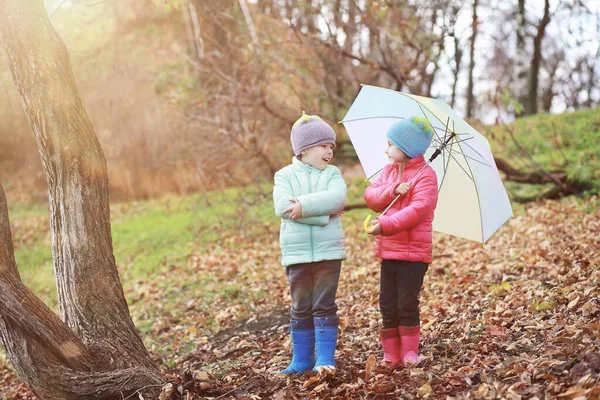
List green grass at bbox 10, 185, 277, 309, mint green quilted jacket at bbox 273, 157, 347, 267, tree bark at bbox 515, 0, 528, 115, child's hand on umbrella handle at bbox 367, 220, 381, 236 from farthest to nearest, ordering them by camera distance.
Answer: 1. tree bark at bbox 515, 0, 528, 115
2. green grass at bbox 10, 185, 277, 309
3. mint green quilted jacket at bbox 273, 157, 347, 267
4. child's hand on umbrella handle at bbox 367, 220, 381, 236

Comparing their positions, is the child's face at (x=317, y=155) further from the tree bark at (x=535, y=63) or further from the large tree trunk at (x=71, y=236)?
the tree bark at (x=535, y=63)

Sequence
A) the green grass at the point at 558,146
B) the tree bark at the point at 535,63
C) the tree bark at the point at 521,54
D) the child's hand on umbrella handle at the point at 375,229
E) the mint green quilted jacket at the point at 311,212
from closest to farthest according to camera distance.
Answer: the child's hand on umbrella handle at the point at 375,229, the mint green quilted jacket at the point at 311,212, the green grass at the point at 558,146, the tree bark at the point at 535,63, the tree bark at the point at 521,54

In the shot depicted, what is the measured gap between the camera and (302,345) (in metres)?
3.96

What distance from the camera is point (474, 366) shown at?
3.60 m

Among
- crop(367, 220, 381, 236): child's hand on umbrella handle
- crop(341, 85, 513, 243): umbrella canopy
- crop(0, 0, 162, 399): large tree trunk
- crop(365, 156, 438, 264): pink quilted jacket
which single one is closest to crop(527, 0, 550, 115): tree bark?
crop(341, 85, 513, 243): umbrella canopy

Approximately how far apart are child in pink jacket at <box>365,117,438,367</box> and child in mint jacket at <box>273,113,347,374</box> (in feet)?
0.97

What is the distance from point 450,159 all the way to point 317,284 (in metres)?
1.29

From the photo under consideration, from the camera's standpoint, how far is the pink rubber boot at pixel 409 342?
385 cm

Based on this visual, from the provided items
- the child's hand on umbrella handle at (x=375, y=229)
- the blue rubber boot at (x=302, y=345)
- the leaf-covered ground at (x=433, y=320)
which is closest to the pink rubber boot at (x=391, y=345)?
the leaf-covered ground at (x=433, y=320)

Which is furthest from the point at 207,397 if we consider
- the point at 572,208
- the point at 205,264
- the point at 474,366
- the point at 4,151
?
the point at 4,151

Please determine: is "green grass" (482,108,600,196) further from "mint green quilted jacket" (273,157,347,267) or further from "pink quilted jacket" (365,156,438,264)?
"mint green quilted jacket" (273,157,347,267)

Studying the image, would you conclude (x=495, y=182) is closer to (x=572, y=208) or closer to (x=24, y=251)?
(x=572, y=208)

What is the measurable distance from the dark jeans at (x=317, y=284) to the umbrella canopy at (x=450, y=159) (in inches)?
34.7

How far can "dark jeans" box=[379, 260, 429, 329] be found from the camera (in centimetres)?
379
